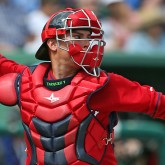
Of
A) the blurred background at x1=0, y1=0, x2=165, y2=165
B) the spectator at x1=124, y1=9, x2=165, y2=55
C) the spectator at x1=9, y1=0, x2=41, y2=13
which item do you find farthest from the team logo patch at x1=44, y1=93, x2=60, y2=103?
the spectator at x1=9, y1=0, x2=41, y2=13

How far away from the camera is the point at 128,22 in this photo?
8.38 meters

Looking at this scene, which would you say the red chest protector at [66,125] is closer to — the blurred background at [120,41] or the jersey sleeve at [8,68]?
the jersey sleeve at [8,68]

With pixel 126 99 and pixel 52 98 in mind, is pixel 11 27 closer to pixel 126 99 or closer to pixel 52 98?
pixel 52 98

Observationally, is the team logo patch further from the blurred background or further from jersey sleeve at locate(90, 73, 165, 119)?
the blurred background

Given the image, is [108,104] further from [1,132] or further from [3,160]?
[3,160]

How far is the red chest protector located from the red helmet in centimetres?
11

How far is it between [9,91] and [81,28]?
64 centimetres

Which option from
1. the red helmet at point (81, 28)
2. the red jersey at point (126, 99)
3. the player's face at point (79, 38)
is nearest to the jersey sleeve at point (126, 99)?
the red jersey at point (126, 99)

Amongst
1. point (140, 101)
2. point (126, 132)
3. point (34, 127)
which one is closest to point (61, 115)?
point (34, 127)

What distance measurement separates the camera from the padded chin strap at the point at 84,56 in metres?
3.99

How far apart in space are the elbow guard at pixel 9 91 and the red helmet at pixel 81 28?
15.7 inches

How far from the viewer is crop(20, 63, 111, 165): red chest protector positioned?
399 cm

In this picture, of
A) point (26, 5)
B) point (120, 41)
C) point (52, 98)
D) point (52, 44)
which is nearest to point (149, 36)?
point (120, 41)

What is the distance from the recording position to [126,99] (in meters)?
4.01
